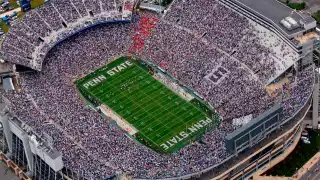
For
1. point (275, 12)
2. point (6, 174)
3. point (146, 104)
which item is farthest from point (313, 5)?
point (6, 174)

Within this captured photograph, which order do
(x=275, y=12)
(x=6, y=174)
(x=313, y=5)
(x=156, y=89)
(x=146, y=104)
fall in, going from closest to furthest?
(x=6, y=174) < (x=146, y=104) < (x=275, y=12) < (x=156, y=89) < (x=313, y=5)

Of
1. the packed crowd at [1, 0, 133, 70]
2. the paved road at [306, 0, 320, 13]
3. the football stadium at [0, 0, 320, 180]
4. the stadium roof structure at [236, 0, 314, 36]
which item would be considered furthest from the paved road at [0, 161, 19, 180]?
the paved road at [306, 0, 320, 13]

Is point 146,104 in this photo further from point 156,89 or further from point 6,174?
point 6,174

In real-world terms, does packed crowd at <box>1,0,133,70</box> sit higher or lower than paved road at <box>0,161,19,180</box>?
higher

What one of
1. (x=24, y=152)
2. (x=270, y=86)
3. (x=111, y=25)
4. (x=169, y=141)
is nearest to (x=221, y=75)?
(x=270, y=86)

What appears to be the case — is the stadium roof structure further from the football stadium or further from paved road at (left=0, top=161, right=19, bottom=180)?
paved road at (left=0, top=161, right=19, bottom=180)

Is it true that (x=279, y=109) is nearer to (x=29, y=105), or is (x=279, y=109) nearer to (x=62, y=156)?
(x=62, y=156)

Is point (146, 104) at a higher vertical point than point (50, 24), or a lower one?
lower
